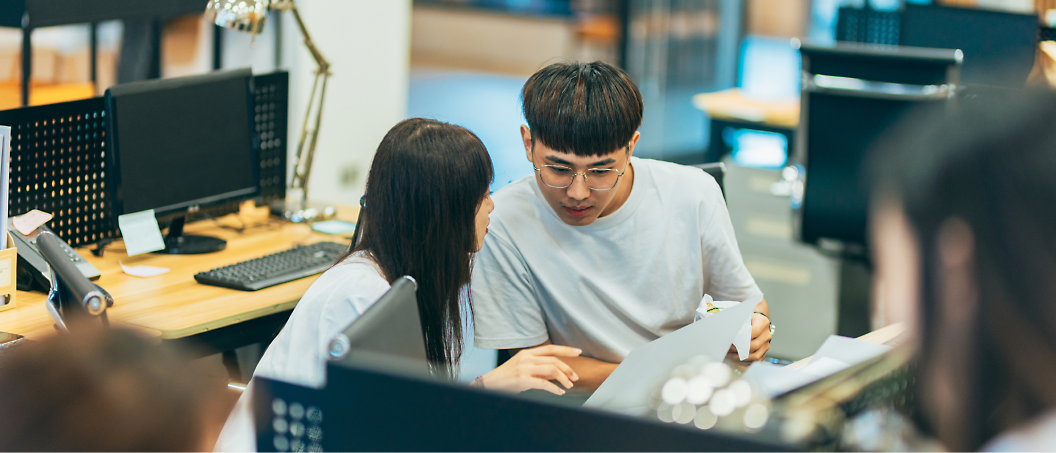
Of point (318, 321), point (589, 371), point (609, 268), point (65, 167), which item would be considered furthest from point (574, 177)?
point (65, 167)

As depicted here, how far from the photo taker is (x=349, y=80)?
3801mm

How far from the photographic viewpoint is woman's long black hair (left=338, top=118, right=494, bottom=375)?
1309 millimetres

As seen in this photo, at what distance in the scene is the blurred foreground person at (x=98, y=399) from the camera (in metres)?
0.47

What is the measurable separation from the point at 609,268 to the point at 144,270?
3.65ft

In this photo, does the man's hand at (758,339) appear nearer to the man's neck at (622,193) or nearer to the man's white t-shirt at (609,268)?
the man's white t-shirt at (609,268)

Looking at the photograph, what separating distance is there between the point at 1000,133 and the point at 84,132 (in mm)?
2094

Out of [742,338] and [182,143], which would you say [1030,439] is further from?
[182,143]

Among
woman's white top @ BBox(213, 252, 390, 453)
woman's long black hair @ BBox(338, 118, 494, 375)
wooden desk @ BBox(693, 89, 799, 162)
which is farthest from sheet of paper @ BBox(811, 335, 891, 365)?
wooden desk @ BBox(693, 89, 799, 162)

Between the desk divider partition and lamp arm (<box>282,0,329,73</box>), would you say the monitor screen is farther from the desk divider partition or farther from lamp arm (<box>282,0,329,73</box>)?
lamp arm (<box>282,0,329,73</box>)

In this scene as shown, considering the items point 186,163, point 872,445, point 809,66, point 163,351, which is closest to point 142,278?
point 186,163

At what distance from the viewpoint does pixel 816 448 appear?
586 mm

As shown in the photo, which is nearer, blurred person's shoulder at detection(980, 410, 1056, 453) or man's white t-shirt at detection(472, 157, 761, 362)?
blurred person's shoulder at detection(980, 410, 1056, 453)

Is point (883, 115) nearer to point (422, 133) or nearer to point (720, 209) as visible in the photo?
point (720, 209)

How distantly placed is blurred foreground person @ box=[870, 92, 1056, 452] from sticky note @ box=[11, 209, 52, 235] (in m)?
1.85
